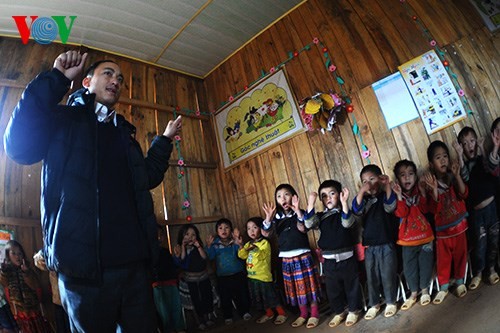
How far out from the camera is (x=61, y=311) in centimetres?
253

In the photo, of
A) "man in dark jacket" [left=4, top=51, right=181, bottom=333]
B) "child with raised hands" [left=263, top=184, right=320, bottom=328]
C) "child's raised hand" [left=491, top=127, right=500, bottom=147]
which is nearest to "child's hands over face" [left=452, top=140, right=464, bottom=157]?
"child's raised hand" [left=491, top=127, right=500, bottom=147]

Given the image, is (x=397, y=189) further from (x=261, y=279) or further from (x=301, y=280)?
(x=261, y=279)

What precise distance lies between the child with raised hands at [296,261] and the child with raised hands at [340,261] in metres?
0.16

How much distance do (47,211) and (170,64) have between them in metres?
3.86

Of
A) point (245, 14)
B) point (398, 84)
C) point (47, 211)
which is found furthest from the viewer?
point (245, 14)

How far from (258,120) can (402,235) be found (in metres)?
2.36

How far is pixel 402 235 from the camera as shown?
7.93 feet

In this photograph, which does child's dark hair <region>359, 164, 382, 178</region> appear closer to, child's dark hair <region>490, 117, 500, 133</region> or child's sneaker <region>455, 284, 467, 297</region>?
child's dark hair <region>490, 117, 500, 133</region>

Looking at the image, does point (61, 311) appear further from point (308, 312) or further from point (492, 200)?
point (492, 200)

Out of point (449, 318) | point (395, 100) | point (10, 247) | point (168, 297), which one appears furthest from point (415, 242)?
point (10, 247)

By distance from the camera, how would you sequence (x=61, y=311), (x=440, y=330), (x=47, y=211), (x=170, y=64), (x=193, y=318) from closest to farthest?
(x=47, y=211) → (x=440, y=330) → (x=61, y=311) → (x=193, y=318) → (x=170, y=64)

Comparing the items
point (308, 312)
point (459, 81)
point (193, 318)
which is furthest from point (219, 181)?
point (459, 81)

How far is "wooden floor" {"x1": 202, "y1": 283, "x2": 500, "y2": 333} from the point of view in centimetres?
176

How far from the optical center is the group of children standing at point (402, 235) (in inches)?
93.1
